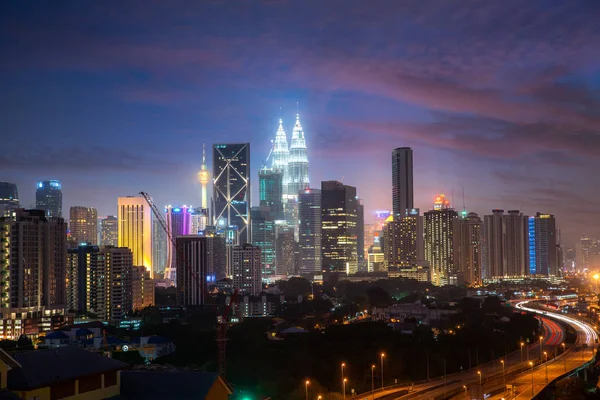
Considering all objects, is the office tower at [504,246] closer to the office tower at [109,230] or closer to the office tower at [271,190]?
the office tower at [271,190]

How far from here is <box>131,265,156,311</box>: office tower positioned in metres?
56.2

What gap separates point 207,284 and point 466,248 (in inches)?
1590

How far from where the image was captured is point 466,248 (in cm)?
9512

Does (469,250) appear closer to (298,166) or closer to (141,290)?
(298,166)

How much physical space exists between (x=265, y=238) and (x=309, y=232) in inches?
256

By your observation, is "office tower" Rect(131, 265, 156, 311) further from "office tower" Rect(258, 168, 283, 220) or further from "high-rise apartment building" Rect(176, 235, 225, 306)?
"office tower" Rect(258, 168, 283, 220)

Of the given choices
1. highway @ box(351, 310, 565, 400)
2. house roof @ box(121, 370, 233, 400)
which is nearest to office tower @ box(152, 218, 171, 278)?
highway @ box(351, 310, 565, 400)

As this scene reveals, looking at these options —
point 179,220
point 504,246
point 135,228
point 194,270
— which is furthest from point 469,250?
point 194,270

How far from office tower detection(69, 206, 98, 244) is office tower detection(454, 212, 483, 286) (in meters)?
44.0

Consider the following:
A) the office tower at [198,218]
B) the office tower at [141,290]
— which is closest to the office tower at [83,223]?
the office tower at [198,218]

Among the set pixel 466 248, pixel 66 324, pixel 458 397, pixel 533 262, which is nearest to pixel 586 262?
pixel 533 262

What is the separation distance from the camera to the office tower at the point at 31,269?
3903 cm

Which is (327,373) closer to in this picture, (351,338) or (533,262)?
(351,338)

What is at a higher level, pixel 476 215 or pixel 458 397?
pixel 476 215
